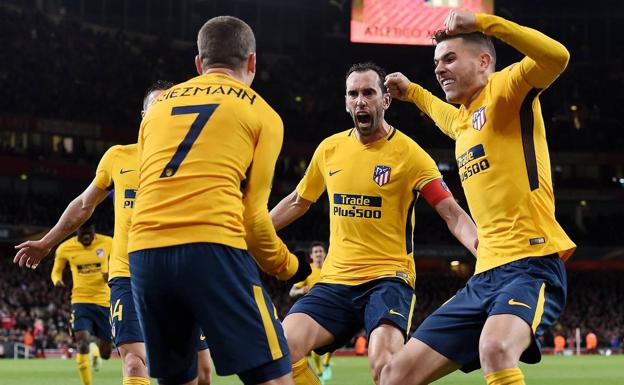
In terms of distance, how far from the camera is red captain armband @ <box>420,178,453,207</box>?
7734mm

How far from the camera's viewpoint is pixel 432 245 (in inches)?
1847

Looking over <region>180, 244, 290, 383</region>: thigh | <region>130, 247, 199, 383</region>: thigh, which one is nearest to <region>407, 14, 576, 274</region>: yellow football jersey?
<region>180, 244, 290, 383</region>: thigh

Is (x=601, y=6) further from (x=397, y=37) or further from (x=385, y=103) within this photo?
(x=385, y=103)

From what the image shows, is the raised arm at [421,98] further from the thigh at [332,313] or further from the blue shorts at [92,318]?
the blue shorts at [92,318]

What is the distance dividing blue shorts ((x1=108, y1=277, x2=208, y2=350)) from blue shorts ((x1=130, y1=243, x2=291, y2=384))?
402cm

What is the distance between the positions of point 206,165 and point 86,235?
12071 millimetres

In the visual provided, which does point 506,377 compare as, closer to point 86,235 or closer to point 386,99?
point 386,99

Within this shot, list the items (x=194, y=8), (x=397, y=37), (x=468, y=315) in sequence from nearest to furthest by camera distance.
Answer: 1. (x=468, y=315)
2. (x=397, y=37)
3. (x=194, y=8)

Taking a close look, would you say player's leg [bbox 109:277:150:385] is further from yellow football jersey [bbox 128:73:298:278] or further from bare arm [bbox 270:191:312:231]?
yellow football jersey [bbox 128:73:298:278]

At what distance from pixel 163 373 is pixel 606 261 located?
145 feet

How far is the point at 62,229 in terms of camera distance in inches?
312

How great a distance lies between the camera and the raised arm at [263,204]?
187 inches

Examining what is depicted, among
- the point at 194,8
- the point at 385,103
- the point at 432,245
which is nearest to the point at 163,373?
the point at 385,103

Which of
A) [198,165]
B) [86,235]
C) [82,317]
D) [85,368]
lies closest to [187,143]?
[198,165]
